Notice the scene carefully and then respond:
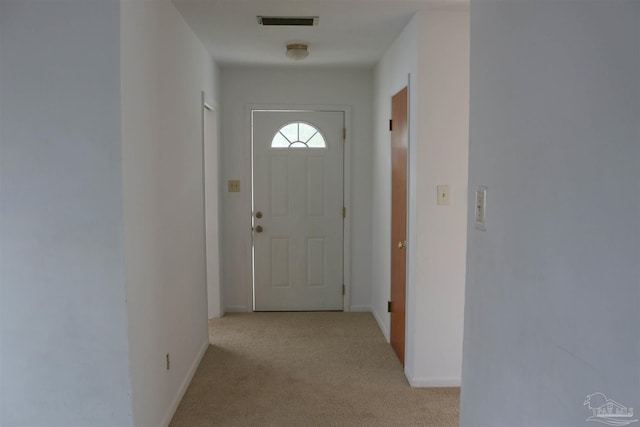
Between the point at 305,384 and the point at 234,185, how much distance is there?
217cm

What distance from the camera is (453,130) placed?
294 cm

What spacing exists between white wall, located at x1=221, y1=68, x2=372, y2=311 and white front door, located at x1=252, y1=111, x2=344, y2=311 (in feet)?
0.37

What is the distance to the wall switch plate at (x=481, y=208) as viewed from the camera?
63.5 inches

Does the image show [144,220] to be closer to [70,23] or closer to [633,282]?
[70,23]

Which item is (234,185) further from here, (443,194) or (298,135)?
(443,194)

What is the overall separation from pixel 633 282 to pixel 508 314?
0.57m

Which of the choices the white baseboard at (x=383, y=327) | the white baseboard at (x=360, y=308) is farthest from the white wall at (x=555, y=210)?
the white baseboard at (x=360, y=308)

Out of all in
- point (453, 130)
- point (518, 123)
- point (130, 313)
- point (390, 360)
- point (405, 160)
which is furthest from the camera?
point (390, 360)

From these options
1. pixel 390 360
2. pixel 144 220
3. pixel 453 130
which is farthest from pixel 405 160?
pixel 144 220

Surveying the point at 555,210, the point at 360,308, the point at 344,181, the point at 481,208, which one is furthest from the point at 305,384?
the point at 555,210

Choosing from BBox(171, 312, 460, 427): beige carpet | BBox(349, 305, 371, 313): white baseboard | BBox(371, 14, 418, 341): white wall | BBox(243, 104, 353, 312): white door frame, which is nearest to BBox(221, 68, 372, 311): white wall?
BBox(243, 104, 353, 312): white door frame

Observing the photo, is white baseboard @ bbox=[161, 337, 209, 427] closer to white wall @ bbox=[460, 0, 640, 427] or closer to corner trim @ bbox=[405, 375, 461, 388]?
corner trim @ bbox=[405, 375, 461, 388]

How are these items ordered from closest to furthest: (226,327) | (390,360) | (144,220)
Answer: (144,220), (390,360), (226,327)

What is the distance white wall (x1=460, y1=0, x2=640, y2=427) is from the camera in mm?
896
